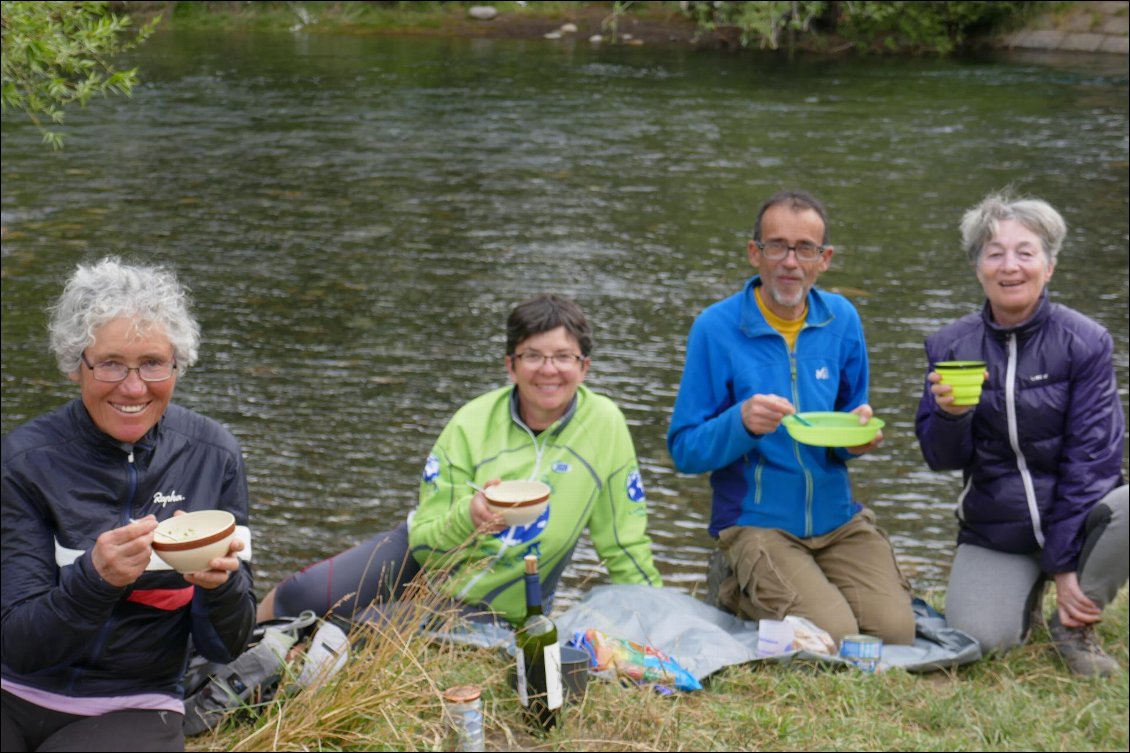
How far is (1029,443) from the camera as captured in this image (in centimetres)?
529

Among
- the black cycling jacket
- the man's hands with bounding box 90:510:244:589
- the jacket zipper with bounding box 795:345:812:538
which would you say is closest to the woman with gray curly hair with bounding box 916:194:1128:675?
the jacket zipper with bounding box 795:345:812:538

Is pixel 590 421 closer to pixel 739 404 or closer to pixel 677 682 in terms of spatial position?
pixel 739 404

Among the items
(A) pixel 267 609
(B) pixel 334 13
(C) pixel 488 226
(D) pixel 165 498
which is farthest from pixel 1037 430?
(B) pixel 334 13

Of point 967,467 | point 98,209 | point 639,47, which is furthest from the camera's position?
point 639,47

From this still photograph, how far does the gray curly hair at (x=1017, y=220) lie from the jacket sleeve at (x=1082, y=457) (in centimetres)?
41

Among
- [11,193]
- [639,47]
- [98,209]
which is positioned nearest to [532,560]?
[98,209]

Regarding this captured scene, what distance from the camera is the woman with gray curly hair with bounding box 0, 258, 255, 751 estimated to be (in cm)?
348

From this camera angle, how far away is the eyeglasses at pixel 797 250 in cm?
519

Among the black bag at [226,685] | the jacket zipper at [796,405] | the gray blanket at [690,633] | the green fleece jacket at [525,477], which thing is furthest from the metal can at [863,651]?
the black bag at [226,685]

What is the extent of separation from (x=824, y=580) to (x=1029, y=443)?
3.06 ft

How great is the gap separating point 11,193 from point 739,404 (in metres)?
11.7

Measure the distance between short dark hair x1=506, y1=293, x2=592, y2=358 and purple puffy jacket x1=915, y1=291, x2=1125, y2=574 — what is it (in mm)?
1397

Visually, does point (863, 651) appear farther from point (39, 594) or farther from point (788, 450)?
point (39, 594)

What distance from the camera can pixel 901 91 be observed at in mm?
23500
